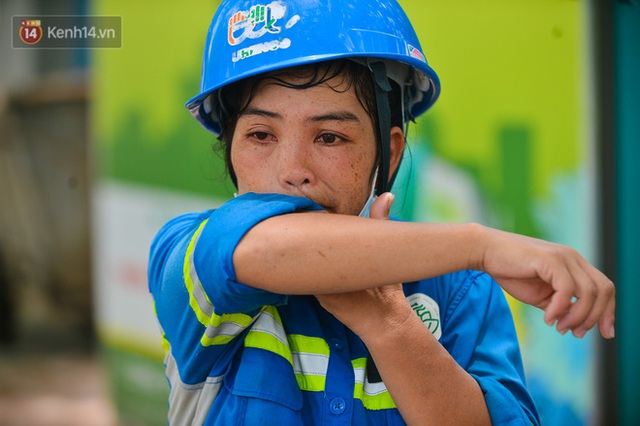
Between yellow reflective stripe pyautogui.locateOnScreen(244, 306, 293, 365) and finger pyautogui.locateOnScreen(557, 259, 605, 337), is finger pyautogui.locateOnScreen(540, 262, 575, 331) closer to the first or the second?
finger pyautogui.locateOnScreen(557, 259, 605, 337)

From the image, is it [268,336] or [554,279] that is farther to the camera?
[268,336]

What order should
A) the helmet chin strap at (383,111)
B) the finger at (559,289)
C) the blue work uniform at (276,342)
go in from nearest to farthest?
the finger at (559,289), the blue work uniform at (276,342), the helmet chin strap at (383,111)

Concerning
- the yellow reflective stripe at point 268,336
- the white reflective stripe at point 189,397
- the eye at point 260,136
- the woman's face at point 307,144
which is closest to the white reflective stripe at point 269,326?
the yellow reflective stripe at point 268,336

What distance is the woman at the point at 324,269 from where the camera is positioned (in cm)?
140

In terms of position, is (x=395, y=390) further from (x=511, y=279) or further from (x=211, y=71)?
(x=211, y=71)

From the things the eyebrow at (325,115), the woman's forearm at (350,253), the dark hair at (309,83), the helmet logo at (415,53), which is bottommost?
the woman's forearm at (350,253)

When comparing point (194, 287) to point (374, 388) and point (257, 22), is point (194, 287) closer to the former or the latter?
point (374, 388)

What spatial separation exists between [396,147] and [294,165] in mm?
426

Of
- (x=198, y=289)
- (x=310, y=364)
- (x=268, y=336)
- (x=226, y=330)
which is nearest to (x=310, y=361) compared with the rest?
(x=310, y=364)

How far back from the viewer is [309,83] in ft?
5.57

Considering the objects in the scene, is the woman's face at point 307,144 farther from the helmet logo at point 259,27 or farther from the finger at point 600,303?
the finger at point 600,303

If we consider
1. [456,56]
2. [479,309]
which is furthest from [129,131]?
[479,309]

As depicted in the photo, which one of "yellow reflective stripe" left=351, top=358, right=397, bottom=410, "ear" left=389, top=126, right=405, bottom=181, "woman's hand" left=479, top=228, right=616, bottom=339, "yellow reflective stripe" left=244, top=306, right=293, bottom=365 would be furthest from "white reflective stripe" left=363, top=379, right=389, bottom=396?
"ear" left=389, top=126, right=405, bottom=181

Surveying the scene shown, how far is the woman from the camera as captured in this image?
4.59 ft
